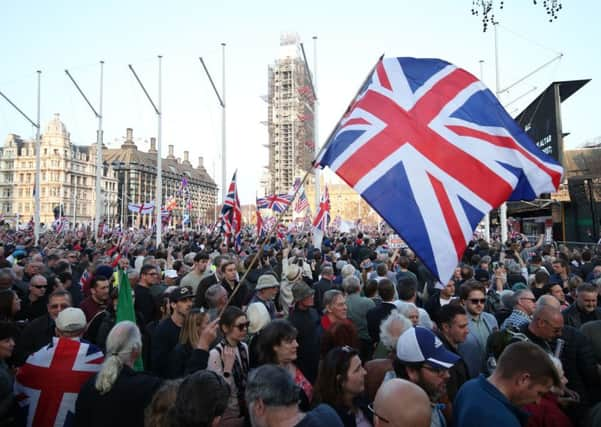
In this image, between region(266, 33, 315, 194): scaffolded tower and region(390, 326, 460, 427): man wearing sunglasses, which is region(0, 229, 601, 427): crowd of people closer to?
region(390, 326, 460, 427): man wearing sunglasses

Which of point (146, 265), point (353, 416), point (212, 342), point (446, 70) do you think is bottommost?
point (353, 416)

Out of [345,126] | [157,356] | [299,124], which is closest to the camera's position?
[345,126]

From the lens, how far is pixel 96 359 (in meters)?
3.43

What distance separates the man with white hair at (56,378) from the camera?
3256mm

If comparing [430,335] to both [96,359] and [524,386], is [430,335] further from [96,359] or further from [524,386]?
[96,359]

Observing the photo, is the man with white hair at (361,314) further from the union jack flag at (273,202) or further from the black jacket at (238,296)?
the union jack flag at (273,202)

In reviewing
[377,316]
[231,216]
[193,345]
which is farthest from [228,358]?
[231,216]

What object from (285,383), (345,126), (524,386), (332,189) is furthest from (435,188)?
(332,189)

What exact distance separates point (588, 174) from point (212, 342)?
35277mm

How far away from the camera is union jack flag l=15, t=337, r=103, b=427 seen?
325 cm

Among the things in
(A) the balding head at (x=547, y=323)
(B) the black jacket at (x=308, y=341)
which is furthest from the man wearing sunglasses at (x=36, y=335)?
(A) the balding head at (x=547, y=323)

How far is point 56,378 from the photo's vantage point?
3.31 metres

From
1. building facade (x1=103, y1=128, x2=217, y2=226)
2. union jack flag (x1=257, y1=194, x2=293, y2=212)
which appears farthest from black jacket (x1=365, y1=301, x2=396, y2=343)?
building facade (x1=103, y1=128, x2=217, y2=226)

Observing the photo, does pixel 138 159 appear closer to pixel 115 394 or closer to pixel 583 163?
pixel 583 163
